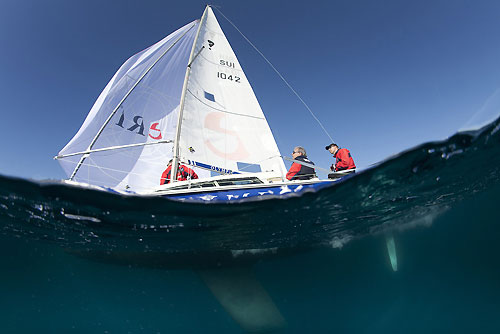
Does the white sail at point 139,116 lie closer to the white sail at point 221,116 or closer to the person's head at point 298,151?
the white sail at point 221,116

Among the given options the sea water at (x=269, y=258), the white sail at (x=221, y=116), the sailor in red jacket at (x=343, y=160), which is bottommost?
the sea water at (x=269, y=258)

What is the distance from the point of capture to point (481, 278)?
4.58 metres

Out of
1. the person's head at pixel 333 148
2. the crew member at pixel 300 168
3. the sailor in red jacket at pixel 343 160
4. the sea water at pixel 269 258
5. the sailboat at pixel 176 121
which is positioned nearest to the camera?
the sea water at pixel 269 258

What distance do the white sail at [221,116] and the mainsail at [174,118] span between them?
0.03 meters

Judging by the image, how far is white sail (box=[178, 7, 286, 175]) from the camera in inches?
274

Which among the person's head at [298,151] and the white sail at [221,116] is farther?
the white sail at [221,116]

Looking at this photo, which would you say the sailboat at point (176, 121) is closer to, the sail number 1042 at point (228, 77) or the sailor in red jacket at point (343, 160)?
the sail number 1042 at point (228, 77)

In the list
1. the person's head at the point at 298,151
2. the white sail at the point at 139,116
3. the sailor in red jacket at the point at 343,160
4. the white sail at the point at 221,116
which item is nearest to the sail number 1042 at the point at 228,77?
the white sail at the point at 221,116

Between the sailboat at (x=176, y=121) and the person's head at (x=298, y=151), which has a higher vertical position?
the sailboat at (x=176, y=121)

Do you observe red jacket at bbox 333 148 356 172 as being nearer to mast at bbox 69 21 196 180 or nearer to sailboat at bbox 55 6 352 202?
sailboat at bbox 55 6 352 202

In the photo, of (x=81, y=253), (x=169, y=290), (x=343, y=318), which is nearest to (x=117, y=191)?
(x=169, y=290)

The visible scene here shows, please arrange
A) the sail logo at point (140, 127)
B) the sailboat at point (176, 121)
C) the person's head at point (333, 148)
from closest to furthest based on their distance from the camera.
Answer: the person's head at point (333, 148), the sailboat at point (176, 121), the sail logo at point (140, 127)

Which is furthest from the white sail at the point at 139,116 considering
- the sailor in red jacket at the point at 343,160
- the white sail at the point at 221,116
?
the sailor in red jacket at the point at 343,160

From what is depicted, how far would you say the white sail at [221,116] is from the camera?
22.9 feet
